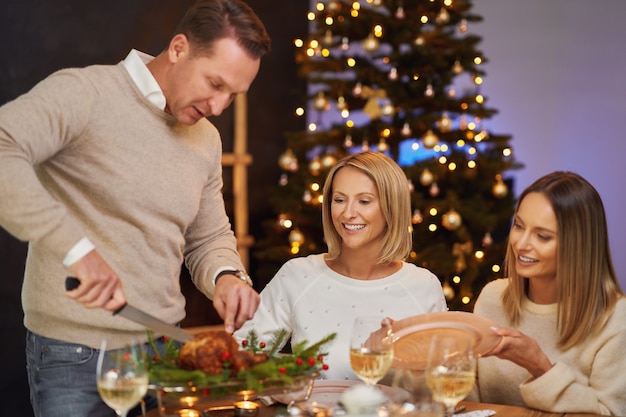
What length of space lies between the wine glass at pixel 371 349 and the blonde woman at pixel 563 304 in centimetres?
51

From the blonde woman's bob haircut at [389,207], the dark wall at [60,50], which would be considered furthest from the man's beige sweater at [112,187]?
the dark wall at [60,50]

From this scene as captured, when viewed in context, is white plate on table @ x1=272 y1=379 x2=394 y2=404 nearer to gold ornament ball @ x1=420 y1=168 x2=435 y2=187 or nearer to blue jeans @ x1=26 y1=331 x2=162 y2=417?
blue jeans @ x1=26 y1=331 x2=162 y2=417

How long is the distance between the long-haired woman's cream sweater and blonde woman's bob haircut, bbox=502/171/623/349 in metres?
0.04

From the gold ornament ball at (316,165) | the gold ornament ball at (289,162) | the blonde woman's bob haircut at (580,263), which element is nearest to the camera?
the blonde woman's bob haircut at (580,263)

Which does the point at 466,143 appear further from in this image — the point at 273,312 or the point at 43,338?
the point at 43,338

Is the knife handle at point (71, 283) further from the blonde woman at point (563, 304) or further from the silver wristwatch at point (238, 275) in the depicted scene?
the blonde woman at point (563, 304)

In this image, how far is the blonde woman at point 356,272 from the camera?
275 cm

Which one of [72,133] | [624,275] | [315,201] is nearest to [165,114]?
[72,133]

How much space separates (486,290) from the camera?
2.77 meters

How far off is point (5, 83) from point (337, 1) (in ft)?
6.17

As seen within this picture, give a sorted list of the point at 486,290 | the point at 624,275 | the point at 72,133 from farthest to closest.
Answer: the point at 624,275 < the point at 486,290 < the point at 72,133

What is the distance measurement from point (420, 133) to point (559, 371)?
289 centimetres

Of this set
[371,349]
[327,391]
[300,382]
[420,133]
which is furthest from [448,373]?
[420,133]

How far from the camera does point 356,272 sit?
9.22 feet
